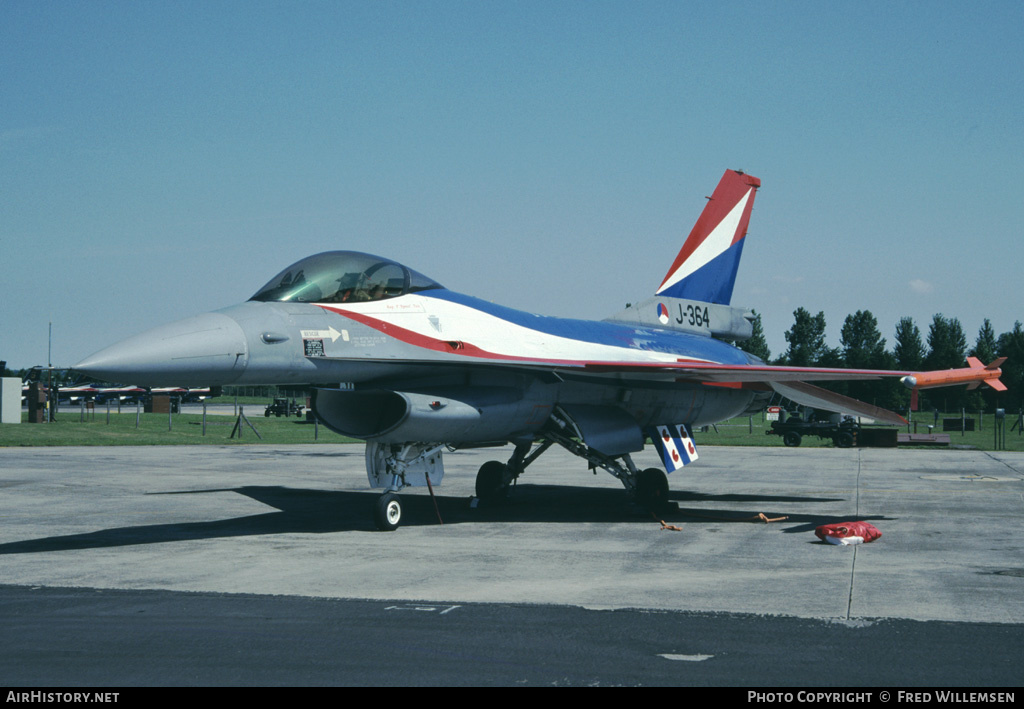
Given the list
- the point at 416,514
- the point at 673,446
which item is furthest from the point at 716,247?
the point at 416,514

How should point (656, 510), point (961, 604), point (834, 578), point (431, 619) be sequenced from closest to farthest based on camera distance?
point (431, 619)
point (961, 604)
point (834, 578)
point (656, 510)

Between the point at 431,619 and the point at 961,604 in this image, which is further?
the point at 961,604

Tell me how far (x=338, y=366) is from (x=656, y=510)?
597 cm

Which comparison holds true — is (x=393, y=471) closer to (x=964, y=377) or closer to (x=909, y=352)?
(x=964, y=377)

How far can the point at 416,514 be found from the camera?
14164 millimetres

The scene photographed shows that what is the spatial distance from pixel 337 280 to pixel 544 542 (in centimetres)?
416

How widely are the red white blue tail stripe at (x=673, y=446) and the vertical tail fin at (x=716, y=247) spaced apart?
3503mm

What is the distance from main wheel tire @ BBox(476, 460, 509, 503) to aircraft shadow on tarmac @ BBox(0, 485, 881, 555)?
0.66ft

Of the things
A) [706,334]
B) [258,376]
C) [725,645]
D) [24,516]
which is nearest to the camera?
[725,645]

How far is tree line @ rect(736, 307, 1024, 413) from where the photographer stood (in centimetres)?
9400

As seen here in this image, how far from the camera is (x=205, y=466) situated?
76.4 ft

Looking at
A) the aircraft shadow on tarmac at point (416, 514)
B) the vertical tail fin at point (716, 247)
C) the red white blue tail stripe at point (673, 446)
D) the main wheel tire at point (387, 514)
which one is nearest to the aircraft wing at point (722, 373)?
the red white blue tail stripe at point (673, 446)
